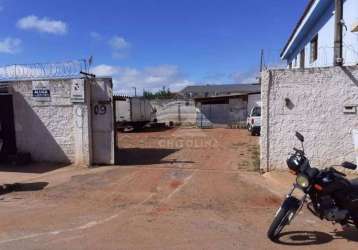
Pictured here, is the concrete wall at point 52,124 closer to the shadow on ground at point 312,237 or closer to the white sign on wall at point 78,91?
the white sign on wall at point 78,91

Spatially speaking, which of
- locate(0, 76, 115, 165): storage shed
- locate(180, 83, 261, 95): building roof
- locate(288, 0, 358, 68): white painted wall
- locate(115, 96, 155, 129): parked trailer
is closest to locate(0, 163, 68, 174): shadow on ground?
locate(0, 76, 115, 165): storage shed

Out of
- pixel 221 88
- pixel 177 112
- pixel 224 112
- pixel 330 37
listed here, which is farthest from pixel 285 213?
pixel 221 88

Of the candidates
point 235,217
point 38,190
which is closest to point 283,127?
point 235,217

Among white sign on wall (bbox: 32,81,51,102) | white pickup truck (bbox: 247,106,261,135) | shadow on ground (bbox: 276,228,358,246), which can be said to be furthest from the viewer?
white pickup truck (bbox: 247,106,261,135)

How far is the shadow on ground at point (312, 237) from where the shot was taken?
509 cm

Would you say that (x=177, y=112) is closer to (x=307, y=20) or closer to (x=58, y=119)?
(x=307, y=20)

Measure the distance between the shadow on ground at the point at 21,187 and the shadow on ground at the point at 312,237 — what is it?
6020 millimetres

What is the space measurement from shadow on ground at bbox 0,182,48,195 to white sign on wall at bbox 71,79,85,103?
3.19 meters

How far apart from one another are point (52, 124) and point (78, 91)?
153 centimetres

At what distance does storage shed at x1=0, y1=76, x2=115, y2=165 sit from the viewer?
11.4 m

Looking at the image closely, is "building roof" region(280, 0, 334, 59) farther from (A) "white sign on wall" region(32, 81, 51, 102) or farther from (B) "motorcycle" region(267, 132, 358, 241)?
(A) "white sign on wall" region(32, 81, 51, 102)

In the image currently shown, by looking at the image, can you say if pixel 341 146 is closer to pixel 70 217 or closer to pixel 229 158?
pixel 229 158

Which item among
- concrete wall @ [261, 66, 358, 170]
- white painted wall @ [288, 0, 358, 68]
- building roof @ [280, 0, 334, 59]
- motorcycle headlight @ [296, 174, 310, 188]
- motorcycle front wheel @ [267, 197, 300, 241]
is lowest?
motorcycle front wheel @ [267, 197, 300, 241]

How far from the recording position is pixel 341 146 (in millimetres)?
9102
